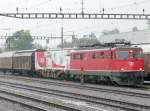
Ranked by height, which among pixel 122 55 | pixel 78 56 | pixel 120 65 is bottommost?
pixel 120 65

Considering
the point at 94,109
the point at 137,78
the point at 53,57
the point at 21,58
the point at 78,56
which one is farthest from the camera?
the point at 21,58

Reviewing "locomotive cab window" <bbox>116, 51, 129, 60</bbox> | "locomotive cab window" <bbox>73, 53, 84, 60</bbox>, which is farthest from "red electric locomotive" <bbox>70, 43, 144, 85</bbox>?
"locomotive cab window" <bbox>73, 53, 84, 60</bbox>

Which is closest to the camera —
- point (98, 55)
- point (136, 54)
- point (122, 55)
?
point (122, 55)

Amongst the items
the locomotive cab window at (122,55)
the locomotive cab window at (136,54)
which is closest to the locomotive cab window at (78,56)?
the locomotive cab window at (122,55)

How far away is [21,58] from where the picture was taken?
54.6 meters

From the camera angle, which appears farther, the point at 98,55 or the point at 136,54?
the point at 98,55

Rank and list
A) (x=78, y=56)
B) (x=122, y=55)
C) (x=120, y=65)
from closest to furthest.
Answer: (x=120, y=65) < (x=122, y=55) < (x=78, y=56)

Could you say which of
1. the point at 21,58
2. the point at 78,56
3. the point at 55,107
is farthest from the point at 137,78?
the point at 21,58

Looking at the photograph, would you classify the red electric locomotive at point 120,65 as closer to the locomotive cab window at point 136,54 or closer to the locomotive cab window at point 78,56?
the locomotive cab window at point 136,54

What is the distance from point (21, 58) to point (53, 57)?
1068cm

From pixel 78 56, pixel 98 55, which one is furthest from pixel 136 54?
pixel 78 56

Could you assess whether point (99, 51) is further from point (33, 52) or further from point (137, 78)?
point (33, 52)

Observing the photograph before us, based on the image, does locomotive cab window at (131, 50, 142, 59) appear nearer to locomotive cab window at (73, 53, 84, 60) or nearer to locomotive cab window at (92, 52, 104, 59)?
locomotive cab window at (92, 52, 104, 59)

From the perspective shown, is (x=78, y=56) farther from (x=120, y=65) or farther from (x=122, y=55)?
(x=120, y=65)
